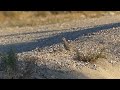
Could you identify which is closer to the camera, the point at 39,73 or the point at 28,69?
the point at 28,69

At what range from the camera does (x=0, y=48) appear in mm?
14562

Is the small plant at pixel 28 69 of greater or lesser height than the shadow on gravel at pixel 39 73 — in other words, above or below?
above

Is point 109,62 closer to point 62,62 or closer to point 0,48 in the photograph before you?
point 62,62

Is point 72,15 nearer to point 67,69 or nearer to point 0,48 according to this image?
point 0,48

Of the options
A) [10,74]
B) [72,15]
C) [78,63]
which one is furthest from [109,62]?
[72,15]

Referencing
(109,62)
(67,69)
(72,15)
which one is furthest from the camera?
(72,15)

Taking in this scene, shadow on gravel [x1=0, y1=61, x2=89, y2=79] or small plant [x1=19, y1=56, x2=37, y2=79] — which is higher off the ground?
small plant [x1=19, y1=56, x2=37, y2=79]

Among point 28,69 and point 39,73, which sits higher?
point 28,69

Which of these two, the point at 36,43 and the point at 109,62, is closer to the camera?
the point at 109,62
